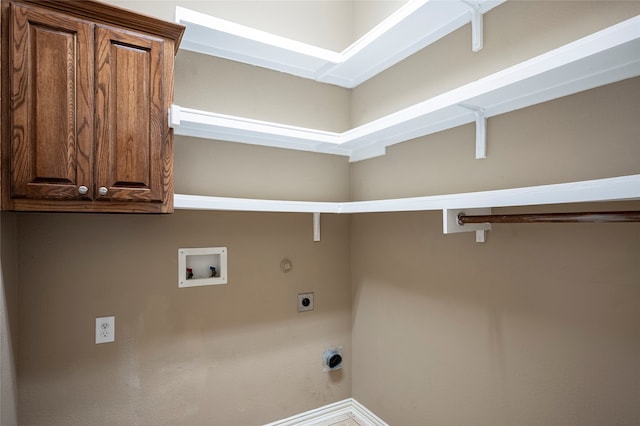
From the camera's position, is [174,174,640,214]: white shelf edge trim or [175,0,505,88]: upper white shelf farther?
[175,0,505,88]: upper white shelf

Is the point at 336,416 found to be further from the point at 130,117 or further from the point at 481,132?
the point at 130,117

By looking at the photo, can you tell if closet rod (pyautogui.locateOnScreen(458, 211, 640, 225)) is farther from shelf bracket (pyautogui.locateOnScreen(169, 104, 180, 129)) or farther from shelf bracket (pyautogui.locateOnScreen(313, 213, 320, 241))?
shelf bracket (pyautogui.locateOnScreen(169, 104, 180, 129))

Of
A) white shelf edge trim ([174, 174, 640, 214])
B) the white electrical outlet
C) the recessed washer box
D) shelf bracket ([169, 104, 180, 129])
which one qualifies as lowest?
the white electrical outlet

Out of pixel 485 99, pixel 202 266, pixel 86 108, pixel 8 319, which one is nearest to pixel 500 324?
pixel 485 99

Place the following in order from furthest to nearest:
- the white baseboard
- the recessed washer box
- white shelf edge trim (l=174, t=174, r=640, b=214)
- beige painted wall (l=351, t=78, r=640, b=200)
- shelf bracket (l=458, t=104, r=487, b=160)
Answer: the white baseboard → the recessed washer box → shelf bracket (l=458, t=104, r=487, b=160) → beige painted wall (l=351, t=78, r=640, b=200) → white shelf edge trim (l=174, t=174, r=640, b=214)

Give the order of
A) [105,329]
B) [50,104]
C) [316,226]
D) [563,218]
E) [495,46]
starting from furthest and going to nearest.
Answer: [316,226] < [105,329] < [495,46] < [50,104] < [563,218]

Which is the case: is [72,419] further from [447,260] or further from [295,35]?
[295,35]

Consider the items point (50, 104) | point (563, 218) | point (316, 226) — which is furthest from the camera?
point (316, 226)

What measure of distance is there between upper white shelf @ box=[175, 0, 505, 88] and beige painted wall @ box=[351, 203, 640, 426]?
0.88 metres

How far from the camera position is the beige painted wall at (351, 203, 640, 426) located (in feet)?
3.52

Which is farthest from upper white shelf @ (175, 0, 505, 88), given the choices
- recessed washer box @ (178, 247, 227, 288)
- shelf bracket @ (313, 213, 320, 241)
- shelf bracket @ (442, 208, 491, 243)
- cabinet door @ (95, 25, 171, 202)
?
recessed washer box @ (178, 247, 227, 288)

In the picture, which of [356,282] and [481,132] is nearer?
[481,132]

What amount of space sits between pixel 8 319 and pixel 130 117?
0.87 m

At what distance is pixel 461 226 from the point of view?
133 centimetres
